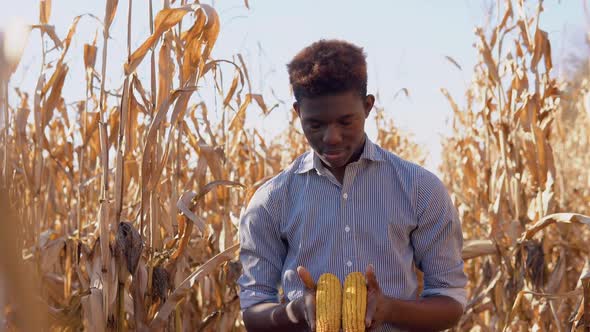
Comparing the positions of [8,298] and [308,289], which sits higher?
[8,298]

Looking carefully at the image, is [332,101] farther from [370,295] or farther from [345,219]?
[370,295]

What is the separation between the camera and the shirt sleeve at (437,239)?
1658 mm

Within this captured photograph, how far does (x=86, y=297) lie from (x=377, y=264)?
2.52 feet

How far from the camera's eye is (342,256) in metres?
1.65

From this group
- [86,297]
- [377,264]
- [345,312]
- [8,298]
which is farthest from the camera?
[86,297]

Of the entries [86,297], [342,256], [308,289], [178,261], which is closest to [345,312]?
[308,289]

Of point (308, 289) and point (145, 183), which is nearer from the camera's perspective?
point (308, 289)

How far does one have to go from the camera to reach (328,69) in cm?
160

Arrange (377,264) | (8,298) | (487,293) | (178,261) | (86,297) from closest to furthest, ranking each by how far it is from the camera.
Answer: (8,298) → (377,264) → (86,297) → (178,261) → (487,293)

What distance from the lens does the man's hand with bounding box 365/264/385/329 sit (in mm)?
1368

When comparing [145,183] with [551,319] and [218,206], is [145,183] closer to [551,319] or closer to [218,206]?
[218,206]

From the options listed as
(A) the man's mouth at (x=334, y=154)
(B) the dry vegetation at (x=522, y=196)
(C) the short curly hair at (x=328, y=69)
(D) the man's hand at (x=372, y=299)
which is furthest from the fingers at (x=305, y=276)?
(B) the dry vegetation at (x=522, y=196)

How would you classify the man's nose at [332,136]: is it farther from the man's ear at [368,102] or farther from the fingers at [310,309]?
the fingers at [310,309]

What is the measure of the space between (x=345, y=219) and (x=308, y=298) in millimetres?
297
